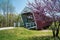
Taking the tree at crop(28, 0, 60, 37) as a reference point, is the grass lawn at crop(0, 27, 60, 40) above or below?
below

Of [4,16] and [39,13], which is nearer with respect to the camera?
[39,13]

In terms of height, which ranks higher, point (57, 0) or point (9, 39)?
point (57, 0)

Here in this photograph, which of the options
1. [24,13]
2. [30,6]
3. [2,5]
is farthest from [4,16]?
[30,6]

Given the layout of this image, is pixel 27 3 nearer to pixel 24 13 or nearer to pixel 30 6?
pixel 30 6

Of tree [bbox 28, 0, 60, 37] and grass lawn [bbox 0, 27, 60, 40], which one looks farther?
grass lawn [bbox 0, 27, 60, 40]

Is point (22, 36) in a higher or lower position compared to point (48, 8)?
lower

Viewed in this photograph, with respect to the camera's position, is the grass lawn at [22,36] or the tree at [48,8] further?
the grass lawn at [22,36]

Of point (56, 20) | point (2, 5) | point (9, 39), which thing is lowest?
point (9, 39)

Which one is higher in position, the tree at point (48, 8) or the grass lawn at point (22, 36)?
the tree at point (48, 8)

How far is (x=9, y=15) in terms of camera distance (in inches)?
1382

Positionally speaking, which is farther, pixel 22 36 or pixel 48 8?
pixel 22 36

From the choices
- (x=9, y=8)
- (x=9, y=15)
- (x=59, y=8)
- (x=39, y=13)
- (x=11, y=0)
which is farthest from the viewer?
(x=9, y=15)

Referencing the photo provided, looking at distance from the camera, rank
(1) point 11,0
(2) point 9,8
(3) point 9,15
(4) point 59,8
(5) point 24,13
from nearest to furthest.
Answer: (4) point 59,8
(5) point 24,13
(1) point 11,0
(2) point 9,8
(3) point 9,15

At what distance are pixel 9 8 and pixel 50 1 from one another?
23378mm
